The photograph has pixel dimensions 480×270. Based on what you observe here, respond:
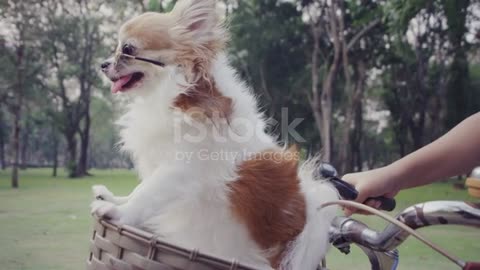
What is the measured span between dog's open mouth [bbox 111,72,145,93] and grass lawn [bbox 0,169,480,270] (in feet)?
1.20

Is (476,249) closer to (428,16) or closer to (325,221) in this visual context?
(325,221)

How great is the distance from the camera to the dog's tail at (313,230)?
66 centimetres

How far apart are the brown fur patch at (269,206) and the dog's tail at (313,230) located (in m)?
0.01

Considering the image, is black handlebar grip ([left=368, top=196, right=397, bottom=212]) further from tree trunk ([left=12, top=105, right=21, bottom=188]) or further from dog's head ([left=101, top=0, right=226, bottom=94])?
tree trunk ([left=12, top=105, right=21, bottom=188])

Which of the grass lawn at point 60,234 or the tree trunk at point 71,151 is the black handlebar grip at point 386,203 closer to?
the grass lawn at point 60,234

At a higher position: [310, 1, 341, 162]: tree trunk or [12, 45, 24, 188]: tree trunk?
[310, 1, 341, 162]: tree trunk

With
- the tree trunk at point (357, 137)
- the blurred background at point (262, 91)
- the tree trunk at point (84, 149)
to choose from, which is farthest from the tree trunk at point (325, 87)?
the tree trunk at point (84, 149)

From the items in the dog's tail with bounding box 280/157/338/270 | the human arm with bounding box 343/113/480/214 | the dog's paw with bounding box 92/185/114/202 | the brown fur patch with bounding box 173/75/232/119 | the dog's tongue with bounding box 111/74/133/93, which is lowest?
the dog's tail with bounding box 280/157/338/270

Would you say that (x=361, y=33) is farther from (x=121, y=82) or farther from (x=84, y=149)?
(x=121, y=82)

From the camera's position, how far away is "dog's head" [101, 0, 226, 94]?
0.81m

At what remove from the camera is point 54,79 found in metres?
2.16

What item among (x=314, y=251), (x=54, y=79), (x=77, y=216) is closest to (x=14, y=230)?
(x=77, y=216)

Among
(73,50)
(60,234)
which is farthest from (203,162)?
(73,50)

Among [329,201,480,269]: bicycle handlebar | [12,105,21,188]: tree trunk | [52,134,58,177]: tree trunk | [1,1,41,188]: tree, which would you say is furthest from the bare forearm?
[52,134,58,177]: tree trunk
